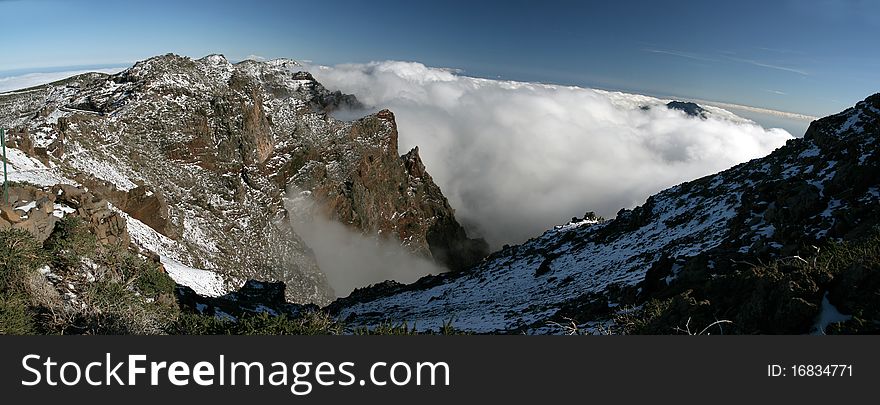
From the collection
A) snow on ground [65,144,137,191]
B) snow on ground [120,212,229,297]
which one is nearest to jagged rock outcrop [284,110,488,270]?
snow on ground [65,144,137,191]

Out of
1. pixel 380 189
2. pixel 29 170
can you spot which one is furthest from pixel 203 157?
pixel 380 189

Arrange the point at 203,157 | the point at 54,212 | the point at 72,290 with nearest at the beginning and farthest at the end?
1. the point at 72,290
2. the point at 54,212
3. the point at 203,157

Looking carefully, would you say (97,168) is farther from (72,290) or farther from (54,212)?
(72,290)

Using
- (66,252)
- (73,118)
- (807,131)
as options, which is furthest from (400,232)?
(66,252)

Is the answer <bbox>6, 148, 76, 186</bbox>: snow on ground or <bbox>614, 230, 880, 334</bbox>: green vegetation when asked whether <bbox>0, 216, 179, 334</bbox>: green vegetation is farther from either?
<bbox>6, 148, 76, 186</bbox>: snow on ground

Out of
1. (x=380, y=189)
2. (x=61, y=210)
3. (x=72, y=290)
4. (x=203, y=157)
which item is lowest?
(x=380, y=189)

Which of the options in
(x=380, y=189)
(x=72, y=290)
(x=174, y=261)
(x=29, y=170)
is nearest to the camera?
(x=72, y=290)

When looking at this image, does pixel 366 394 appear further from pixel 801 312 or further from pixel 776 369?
pixel 801 312

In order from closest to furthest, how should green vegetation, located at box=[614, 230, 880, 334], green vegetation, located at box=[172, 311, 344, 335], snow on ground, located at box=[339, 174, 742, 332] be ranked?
green vegetation, located at box=[614, 230, 880, 334], green vegetation, located at box=[172, 311, 344, 335], snow on ground, located at box=[339, 174, 742, 332]
